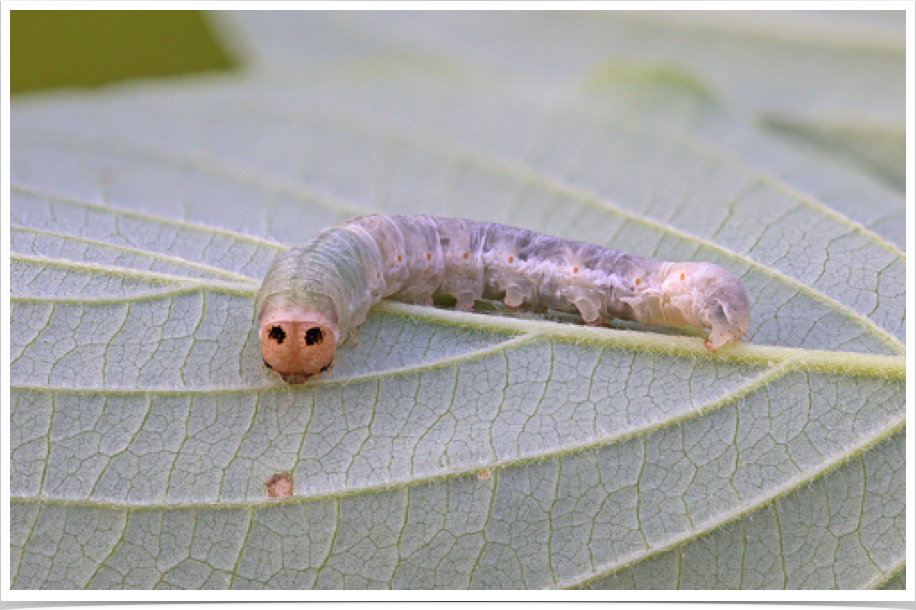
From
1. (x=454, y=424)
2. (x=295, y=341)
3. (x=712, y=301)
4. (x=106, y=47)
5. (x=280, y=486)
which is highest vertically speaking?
(x=106, y=47)

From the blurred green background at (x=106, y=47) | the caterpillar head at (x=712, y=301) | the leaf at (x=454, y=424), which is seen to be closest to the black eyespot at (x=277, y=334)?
the leaf at (x=454, y=424)

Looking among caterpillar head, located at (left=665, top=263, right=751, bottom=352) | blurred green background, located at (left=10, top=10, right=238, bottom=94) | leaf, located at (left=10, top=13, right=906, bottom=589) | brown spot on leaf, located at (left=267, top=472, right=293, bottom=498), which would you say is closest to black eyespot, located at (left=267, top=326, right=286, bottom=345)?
leaf, located at (left=10, top=13, right=906, bottom=589)

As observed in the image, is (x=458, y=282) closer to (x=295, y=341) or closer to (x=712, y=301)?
(x=295, y=341)

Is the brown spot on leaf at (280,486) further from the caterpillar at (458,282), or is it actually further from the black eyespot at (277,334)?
the black eyespot at (277,334)

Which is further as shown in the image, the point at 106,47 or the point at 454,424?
the point at 106,47

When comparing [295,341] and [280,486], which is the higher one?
[295,341]

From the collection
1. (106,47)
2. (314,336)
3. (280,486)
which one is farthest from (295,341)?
(106,47)

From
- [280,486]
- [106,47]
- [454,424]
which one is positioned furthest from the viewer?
[106,47]

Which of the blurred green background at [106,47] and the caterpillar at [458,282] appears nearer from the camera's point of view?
the caterpillar at [458,282]
